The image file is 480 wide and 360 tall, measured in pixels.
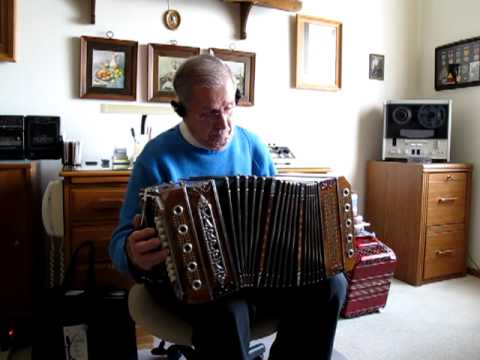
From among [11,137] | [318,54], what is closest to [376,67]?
[318,54]

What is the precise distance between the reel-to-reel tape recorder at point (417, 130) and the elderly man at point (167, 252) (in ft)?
5.29

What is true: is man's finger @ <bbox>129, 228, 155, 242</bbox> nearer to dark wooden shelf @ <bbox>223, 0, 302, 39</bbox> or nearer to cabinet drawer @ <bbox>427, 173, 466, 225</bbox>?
dark wooden shelf @ <bbox>223, 0, 302, 39</bbox>

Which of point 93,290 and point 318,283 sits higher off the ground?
point 318,283

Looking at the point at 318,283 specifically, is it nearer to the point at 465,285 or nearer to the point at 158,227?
the point at 158,227

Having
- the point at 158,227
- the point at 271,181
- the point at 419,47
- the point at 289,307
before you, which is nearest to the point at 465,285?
the point at 419,47

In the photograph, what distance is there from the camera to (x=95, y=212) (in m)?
1.56

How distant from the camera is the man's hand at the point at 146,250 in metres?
0.81

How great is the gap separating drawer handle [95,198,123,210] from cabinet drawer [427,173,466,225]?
67.1 inches

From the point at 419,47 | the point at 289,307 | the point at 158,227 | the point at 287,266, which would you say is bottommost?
the point at 289,307

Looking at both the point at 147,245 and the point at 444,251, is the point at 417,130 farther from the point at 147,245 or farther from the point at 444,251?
the point at 147,245

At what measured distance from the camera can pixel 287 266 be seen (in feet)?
3.00

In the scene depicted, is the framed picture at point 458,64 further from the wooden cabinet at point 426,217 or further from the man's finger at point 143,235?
the man's finger at point 143,235

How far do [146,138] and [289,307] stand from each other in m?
1.26

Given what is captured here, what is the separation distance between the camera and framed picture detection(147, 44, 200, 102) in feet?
6.58
